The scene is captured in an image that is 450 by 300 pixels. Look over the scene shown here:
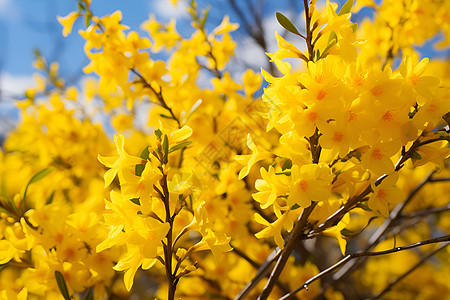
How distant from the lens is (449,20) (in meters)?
2.11

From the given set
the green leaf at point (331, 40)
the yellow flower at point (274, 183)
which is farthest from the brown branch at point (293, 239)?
the green leaf at point (331, 40)

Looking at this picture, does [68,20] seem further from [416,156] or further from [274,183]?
[416,156]

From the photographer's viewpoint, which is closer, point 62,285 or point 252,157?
point 252,157

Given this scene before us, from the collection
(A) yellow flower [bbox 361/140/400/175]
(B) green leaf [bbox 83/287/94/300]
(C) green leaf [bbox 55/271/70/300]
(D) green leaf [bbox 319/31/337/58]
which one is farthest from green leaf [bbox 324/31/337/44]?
(B) green leaf [bbox 83/287/94/300]

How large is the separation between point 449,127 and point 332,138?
37 cm

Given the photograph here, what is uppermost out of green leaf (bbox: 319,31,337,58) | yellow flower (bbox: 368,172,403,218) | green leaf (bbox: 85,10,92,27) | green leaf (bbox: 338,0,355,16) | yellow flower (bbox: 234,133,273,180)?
green leaf (bbox: 85,10,92,27)

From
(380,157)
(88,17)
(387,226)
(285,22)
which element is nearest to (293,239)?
(380,157)

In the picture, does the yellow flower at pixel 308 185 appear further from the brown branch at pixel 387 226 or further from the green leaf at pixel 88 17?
the green leaf at pixel 88 17

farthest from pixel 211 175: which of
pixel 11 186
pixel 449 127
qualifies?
pixel 11 186

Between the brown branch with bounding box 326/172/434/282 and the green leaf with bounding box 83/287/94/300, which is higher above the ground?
the green leaf with bounding box 83/287/94/300

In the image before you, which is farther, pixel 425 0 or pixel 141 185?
pixel 425 0

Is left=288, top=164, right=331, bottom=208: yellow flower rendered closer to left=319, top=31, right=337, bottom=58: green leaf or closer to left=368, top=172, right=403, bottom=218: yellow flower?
left=368, top=172, right=403, bottom=218: yellow flower

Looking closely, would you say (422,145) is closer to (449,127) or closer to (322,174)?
(449,127)

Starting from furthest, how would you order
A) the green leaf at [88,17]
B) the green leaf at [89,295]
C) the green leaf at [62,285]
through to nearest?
the green leaf at [88,17]
the green leaf at [89,295]
the green leaf at [62,285]
